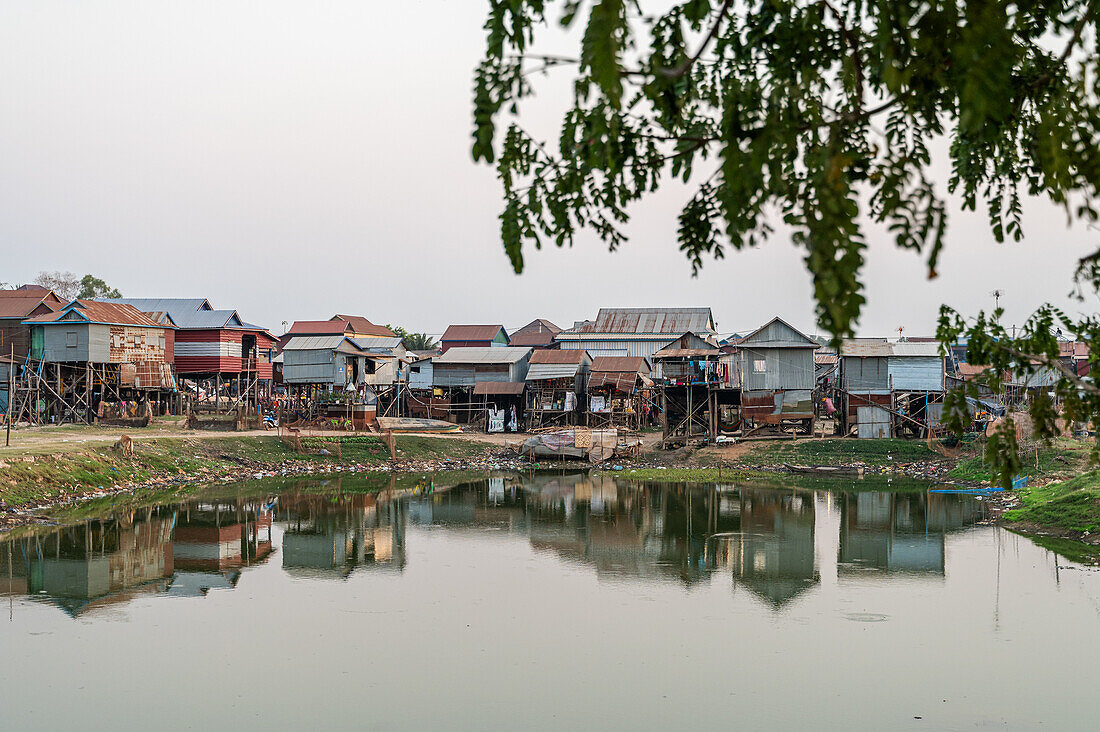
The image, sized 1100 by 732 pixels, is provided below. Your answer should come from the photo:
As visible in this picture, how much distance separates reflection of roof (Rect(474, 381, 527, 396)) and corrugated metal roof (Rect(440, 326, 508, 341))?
1674 centimetres

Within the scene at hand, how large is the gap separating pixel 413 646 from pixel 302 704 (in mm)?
2019

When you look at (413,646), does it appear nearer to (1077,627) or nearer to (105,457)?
(1077,627)

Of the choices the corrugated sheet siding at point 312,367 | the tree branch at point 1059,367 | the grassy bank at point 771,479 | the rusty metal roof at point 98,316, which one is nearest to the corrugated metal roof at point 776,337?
the grassy bank at point 771,479

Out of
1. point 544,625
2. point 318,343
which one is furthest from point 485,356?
point 544,625

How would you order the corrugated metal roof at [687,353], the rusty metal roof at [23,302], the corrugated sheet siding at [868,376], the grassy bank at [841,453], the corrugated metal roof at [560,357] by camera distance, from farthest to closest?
1. the corrugated metal roof at [560,357]
2. the corrugated metal roof at [687,353]
3. the corrugated sheet siding at [868,376]
4. the rusty metal roof at [23,302]
5. the grassy bank at [841,453]

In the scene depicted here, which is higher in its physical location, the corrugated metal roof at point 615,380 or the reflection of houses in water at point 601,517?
the corrugated metal roof at point 615,380

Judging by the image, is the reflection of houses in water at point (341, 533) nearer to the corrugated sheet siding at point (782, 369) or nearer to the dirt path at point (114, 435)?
the dirt path at point (114, 435)

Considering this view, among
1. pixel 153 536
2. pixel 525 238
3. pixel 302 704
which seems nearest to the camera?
pixel 525 238

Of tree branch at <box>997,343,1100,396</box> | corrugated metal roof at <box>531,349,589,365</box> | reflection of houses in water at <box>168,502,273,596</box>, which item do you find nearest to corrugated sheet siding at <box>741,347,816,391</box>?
corrugated metal roof at <box>531,349,589,365</box>

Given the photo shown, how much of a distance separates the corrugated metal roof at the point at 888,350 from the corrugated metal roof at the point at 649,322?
14.7m

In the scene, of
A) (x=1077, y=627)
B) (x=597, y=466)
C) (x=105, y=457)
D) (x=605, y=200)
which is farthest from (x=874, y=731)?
(x=597, y=466)

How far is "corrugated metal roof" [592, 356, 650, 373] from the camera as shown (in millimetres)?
39688

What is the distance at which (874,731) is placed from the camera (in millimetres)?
8273

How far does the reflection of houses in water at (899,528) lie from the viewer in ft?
51.7
